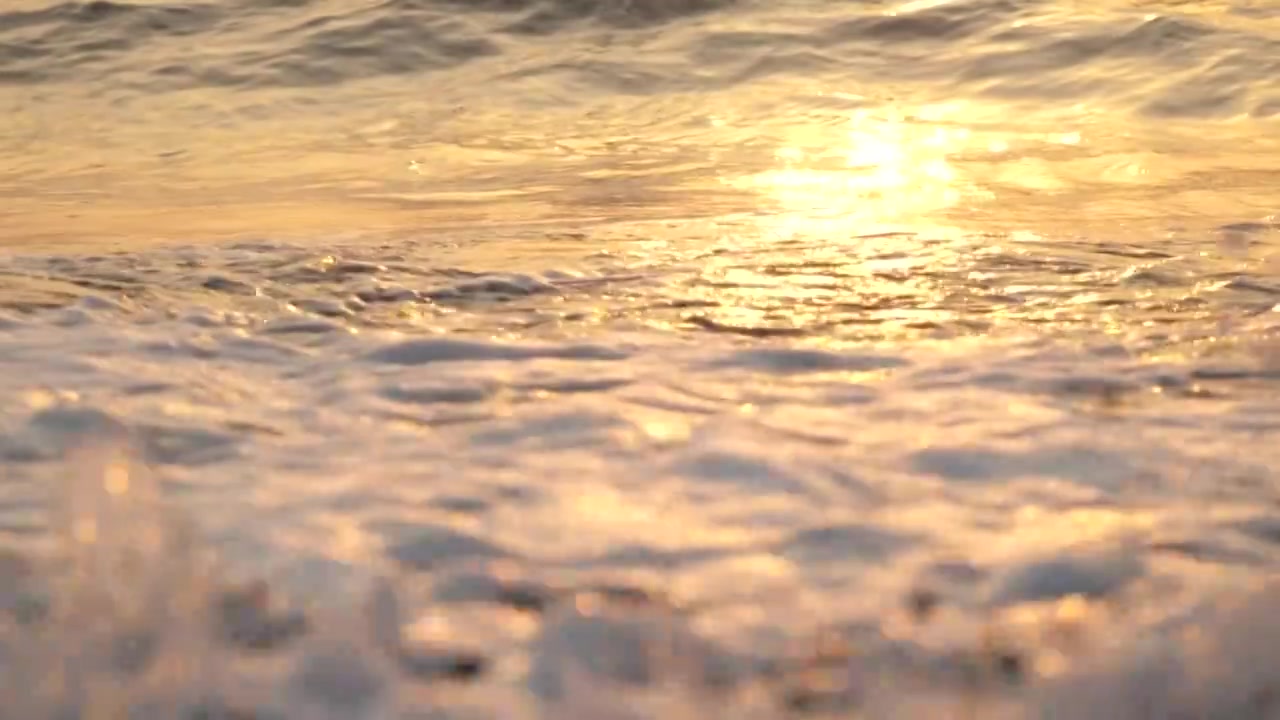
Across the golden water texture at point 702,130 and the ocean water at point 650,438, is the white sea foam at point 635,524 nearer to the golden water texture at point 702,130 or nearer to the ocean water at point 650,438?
the ocean water at point 650,438

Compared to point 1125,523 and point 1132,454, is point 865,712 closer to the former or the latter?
point 1125,523

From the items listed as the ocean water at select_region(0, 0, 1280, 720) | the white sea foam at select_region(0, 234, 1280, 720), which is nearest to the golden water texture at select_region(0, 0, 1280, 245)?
the ocean water at select_region(0, 0, 1280, 720)

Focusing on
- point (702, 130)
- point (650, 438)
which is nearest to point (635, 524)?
point (650, 438)

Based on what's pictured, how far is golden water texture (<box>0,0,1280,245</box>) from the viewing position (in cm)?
498

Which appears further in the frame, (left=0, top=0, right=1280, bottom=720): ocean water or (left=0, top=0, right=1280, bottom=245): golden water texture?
(left=0, top=0, right=1280, bottom=245): golden water texture

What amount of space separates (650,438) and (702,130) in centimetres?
440

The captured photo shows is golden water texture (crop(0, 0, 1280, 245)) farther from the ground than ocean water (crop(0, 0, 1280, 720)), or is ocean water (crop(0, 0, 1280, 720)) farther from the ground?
ocean water (crop(0, 0, 1280, 720))

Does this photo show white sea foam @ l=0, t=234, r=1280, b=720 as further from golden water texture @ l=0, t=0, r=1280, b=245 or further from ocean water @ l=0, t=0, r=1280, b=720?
golden water texture @ l=0, t=0, r=1280, b=245

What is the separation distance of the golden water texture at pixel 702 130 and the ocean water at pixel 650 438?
0.18 feet

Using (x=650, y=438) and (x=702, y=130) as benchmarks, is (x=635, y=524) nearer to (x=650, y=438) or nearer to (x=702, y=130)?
(x=650, y=438)

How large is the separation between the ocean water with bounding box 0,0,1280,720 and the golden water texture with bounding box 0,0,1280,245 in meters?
0.05

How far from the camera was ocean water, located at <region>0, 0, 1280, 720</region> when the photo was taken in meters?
1.80

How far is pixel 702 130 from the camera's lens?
6816 mm

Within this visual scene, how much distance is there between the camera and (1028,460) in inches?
94.6
